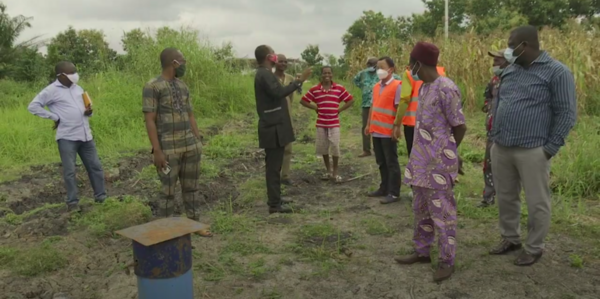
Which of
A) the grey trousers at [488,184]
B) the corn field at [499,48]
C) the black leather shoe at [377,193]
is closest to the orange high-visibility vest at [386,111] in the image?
the black leather shoe at [377,193]

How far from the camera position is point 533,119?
11.8 feet

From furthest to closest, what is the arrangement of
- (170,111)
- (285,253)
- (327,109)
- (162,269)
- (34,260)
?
(327,109)
(170,111)
(285,253)
(34,260)
(162,269)

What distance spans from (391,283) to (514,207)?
1.26 m

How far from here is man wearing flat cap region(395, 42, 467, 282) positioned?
3496mm

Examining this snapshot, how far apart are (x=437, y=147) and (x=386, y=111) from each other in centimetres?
214

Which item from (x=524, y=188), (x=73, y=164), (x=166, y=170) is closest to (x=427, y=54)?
(x=524, y=188)

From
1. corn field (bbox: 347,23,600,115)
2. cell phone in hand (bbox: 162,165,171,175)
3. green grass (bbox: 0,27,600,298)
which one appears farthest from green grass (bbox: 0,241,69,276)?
corn field (bbox: 347,23,600,115)

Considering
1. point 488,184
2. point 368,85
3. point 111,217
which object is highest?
point 368,85

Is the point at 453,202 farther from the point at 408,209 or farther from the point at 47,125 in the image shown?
the point at 47,125

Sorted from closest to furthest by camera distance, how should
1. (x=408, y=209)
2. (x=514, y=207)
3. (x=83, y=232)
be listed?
(x=514, y=207) → (x=83, y=232) → (x=408, y=209)

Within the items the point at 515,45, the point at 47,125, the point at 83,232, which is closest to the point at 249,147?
the point at 47,125

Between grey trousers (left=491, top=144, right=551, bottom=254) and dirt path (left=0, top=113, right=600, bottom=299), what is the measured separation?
0.24 m

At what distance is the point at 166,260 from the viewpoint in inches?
103

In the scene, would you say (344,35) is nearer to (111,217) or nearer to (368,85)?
(368,85)
